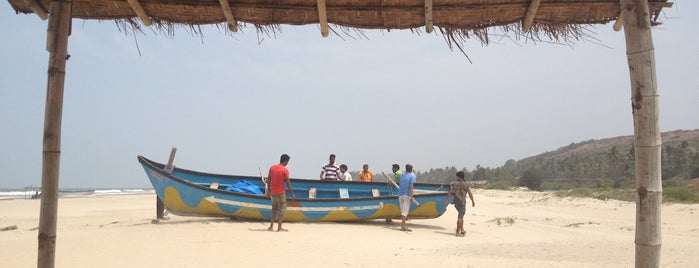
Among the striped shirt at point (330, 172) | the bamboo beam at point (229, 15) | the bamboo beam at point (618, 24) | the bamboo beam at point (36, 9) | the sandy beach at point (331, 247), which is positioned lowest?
the sandy beach at point (331, 247)

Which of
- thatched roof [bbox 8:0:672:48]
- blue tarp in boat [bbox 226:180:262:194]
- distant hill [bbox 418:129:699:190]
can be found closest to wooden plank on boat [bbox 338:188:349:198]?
Result: blue tarp in boat [bbox 226:180:262:194]

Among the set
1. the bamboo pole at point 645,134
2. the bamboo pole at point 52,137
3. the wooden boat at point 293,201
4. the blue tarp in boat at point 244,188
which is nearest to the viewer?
the bamboo pole at point 645,134

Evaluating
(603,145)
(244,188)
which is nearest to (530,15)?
(244,188)

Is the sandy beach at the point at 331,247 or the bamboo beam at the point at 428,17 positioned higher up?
the bamboo beam at the point at 428,17

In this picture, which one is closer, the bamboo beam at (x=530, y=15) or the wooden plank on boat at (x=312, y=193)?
the bamboo beam at (x=530, y=15)

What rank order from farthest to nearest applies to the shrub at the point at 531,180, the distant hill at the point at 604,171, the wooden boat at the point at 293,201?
the shrub at the point at 531,180
the distant hill at the point at 604,171
the wooden boat at the point at 293,201

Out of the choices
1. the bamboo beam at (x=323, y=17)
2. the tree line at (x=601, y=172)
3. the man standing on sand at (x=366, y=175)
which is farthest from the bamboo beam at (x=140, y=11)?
the tree line at (x=601, y=172)

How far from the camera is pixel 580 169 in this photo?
5541cm

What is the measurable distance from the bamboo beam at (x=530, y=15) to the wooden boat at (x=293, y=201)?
26.8 feet

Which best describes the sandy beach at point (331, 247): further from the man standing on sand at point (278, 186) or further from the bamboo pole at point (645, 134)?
the bamboo pole at point (645, 134)

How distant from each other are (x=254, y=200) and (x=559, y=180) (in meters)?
53.2

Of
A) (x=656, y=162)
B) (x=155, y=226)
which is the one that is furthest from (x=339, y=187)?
(x=656, y=162)

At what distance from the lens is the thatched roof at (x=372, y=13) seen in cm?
365

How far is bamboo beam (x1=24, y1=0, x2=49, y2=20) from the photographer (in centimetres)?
370
